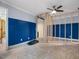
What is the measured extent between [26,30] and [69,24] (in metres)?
4.93

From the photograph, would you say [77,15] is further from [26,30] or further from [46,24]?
[26,30]

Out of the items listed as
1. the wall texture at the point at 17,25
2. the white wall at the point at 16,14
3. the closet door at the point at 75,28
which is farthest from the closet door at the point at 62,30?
the white wall at the point at 16,14

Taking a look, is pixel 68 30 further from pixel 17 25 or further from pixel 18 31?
pixel 17 25

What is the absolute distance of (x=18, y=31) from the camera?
7.40 m

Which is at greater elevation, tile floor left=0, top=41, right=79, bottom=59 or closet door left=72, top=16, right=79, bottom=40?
closet door left=72, top=16, right=79, bottom=40

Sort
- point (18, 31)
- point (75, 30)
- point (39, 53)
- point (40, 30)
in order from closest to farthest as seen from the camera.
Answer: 1. point (39, 53)
2. point (18, 31)
3. point (75, 30)
4. point (40, 30)

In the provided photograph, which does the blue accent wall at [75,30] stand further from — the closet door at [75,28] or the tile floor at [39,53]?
the tile floor at [39,53]

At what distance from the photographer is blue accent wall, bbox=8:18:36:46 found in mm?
6371

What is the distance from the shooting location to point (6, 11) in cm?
591

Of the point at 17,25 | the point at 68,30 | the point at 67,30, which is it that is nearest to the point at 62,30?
the point at 67,30

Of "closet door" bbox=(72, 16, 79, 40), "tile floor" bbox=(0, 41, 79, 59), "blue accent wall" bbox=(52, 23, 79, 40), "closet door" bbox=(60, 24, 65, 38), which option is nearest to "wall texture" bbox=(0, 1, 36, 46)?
"tile floor" bbox=(0, 41, 79, 59)

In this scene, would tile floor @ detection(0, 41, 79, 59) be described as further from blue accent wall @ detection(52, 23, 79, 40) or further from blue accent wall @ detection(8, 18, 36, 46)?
blue accent wall @ detection(52, 23, 79, 40)

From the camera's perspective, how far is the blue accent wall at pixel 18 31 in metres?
6.37

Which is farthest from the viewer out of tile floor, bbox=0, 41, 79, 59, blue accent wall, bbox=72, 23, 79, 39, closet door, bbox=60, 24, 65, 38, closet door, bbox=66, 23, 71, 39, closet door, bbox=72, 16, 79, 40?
closet door, bbox=60, 24, 65, 38
